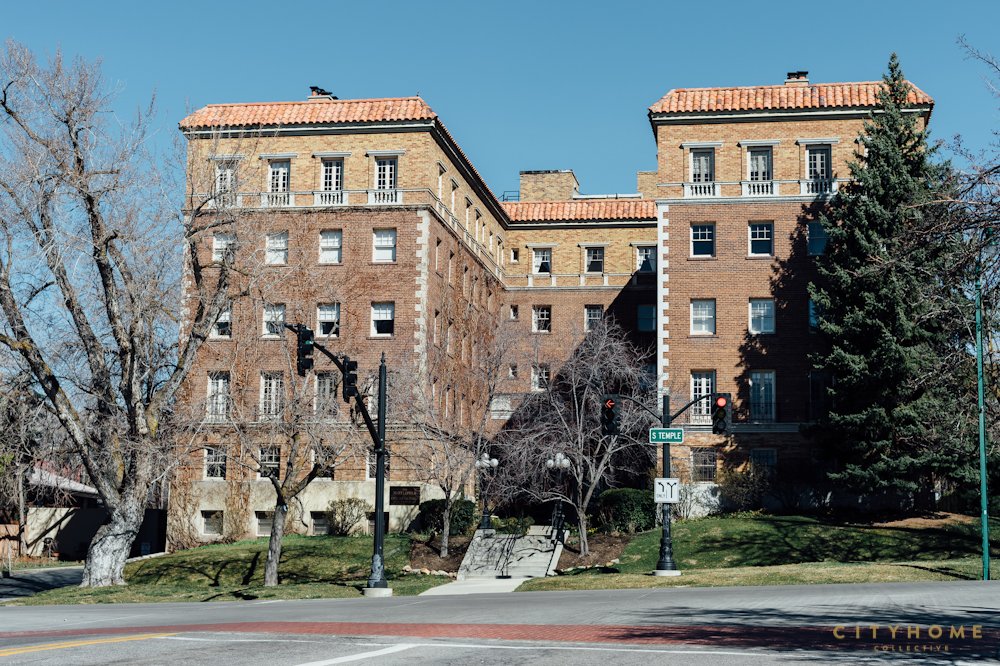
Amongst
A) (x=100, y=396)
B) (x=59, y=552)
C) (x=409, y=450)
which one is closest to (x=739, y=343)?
(x=409, y=450)

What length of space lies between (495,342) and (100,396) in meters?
20.1

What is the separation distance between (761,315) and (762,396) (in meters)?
3.64

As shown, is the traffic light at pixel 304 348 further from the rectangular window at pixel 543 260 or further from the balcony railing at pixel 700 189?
the rectangular window at pixel 543 260

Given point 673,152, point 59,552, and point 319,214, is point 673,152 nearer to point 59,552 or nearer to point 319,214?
point 319,214

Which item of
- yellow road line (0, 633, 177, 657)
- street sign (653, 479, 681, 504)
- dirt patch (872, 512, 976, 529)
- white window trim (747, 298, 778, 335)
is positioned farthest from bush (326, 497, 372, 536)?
yellow road line (0, 633, 177, 657)

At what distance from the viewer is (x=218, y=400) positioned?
140 feet

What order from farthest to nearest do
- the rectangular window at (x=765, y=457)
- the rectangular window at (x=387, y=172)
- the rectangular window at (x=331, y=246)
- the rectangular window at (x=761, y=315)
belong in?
the rectangular window at (x=387, y=172), the rectangular window at (x=331, y=246), the rectangular window at (x=761, y=315), the rectangular window at (x=765, y=457)

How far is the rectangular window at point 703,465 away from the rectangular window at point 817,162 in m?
13.1

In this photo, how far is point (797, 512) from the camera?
46.9 m

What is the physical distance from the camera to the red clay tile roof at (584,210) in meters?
66.2

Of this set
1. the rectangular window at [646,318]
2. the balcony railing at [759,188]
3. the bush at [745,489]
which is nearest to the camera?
the bush at [745,489]

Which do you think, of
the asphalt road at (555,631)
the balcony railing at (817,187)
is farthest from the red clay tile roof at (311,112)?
the asphalt road at (555,631)

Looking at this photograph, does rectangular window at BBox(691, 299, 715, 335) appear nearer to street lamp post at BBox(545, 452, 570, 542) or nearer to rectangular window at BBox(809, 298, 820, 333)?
rectangular window at BBox(809, 298, 820, 333)

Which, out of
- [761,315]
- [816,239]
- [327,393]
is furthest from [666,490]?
[816,239]
